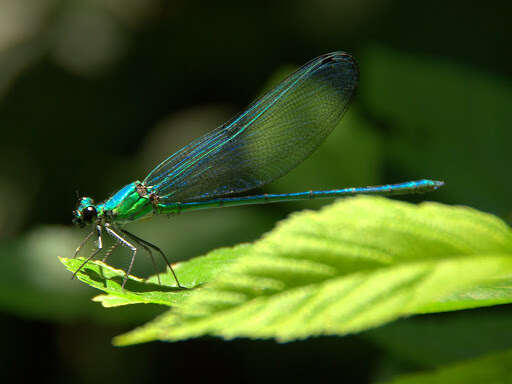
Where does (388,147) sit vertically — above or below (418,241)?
above

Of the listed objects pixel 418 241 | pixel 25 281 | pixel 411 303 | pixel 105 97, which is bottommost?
pixel 411 303

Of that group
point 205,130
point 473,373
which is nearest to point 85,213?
→ point 205,130

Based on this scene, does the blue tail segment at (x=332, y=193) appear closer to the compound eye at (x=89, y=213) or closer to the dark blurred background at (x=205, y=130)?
the dark blurred background at (x=205, y=130)

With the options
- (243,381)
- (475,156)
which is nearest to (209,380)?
(243,381)

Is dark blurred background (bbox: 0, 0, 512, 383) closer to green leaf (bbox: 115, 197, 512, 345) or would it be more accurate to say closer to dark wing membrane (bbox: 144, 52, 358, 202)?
dark wing membrane (bbox: 144, 52, 358, 202)

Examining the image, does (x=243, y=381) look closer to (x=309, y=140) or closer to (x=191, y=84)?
(x=309, y=140)

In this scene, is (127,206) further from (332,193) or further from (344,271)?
(344,271)
